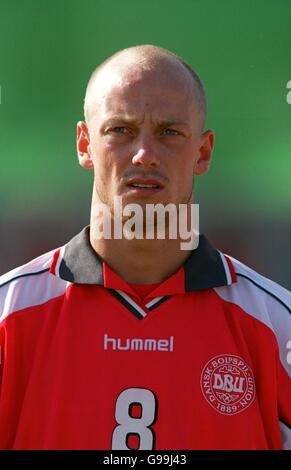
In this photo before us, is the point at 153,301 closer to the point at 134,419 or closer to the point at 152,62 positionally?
the point at 134,419

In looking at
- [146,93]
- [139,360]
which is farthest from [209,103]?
[139,360]

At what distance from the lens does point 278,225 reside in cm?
282

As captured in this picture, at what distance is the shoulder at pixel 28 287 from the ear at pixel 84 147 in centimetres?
23

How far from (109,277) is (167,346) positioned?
0.19m

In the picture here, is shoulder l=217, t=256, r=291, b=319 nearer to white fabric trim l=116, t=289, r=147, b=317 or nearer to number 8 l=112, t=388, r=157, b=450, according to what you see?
white fabric trim l=116, t=289, r=147, b=317

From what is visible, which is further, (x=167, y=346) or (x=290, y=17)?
(x=290, y=17)

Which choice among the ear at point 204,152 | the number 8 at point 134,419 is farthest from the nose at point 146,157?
the number 8 at point 134,419

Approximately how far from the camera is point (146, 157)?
1.52 meters

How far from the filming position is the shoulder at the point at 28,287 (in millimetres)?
1550
